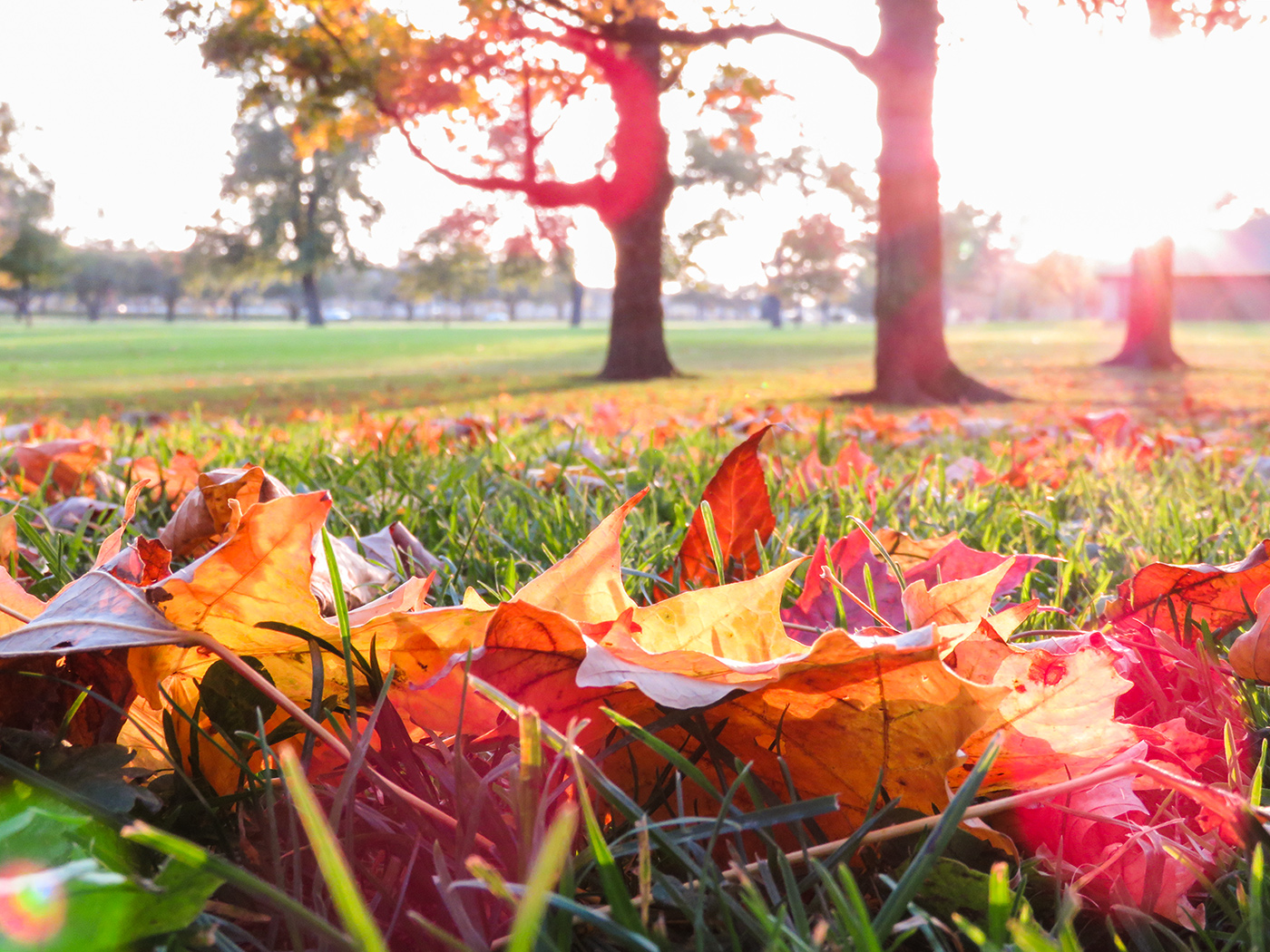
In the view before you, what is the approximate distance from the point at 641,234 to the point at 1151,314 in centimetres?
823

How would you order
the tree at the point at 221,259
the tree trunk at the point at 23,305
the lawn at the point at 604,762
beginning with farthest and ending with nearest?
the tree trunk at the point at 23,305, the tree at the point at 221,259, the lawn at the point at 604,762

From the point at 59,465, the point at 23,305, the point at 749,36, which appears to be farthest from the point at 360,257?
the point at 59,465

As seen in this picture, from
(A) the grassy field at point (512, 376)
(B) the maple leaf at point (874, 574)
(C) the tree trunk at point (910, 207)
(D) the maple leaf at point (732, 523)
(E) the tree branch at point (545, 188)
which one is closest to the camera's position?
(B) the maple leaf at point (874, 574)

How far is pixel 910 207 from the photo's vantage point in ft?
28.2

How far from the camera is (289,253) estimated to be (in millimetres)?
49031

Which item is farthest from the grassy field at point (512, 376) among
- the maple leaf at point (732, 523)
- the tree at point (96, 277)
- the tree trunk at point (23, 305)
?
the tree at point (96, 277)

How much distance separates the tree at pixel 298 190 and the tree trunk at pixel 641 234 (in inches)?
1508

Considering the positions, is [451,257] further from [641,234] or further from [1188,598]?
[1188,598]

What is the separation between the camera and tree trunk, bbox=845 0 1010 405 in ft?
27.8

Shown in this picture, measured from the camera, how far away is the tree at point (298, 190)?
48375 millimetres

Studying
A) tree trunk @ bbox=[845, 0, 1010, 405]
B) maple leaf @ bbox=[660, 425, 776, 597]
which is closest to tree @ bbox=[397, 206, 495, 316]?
tree trunk @ bbox=[845, 0, 1010, 405]

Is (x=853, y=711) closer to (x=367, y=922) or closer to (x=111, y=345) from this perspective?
(x=367, y=922)

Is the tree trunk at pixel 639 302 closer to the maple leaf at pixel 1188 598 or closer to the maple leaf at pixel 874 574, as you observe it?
the maple leaf at pixel 874 574

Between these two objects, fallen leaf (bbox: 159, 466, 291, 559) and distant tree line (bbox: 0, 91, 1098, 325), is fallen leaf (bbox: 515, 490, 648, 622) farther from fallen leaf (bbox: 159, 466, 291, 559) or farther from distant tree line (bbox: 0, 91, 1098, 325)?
distant tree line (bbox: 0, 91, 1098, 325)
